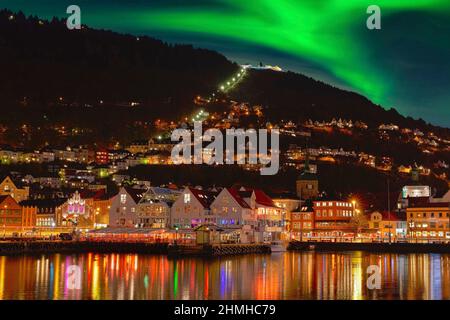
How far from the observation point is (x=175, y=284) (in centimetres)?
4531

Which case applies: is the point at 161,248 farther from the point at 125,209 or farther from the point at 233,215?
the point at 125,209

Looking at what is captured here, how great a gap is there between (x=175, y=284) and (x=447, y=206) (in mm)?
61085

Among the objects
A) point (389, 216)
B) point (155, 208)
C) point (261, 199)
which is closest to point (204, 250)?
point (155, 208)

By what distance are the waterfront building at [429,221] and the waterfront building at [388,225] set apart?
1326mm

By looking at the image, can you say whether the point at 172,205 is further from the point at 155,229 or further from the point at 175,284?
the point at 175,284

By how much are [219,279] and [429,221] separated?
56.1m

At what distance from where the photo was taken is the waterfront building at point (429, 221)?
95.6 metres

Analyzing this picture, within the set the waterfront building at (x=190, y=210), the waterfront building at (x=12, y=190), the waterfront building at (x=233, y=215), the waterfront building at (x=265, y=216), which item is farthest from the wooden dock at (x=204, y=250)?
the waterfront building at (x=12, y=190)

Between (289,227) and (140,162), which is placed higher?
(140,162)

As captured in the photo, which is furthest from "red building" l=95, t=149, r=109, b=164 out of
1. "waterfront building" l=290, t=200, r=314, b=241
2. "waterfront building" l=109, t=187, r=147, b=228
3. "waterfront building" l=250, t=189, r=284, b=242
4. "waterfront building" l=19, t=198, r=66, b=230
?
"waterfront building" l=250, t=189, r=284, b=242

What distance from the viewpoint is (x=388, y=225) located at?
100250 mm
